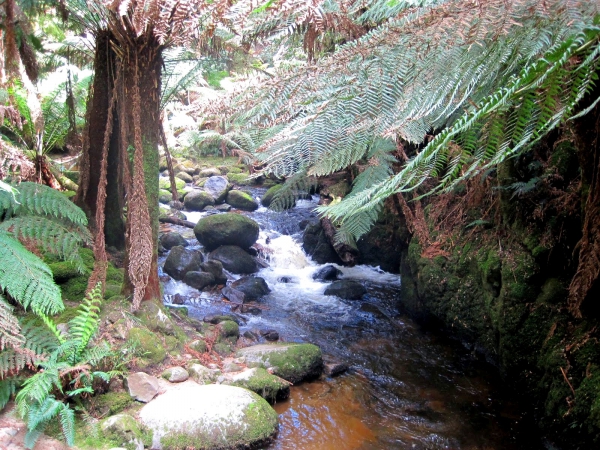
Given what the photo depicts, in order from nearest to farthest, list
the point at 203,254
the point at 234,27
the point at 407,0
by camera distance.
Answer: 1. the point at 234,27
2. the point at 407,0
3. the point at 203,254

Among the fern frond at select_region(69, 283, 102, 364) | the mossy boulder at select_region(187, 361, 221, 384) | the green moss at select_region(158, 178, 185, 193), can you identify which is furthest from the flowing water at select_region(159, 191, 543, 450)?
the green moss at select_region(158, 178, 185, 193)

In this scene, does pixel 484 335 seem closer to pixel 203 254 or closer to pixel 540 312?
pixel 540 312

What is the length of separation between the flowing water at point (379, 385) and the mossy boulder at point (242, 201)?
363cm

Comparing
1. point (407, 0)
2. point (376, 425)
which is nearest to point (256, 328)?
point (376, 425)

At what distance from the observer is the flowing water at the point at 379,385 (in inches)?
124

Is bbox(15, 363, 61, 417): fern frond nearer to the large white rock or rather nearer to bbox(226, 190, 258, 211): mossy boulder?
the large white rock

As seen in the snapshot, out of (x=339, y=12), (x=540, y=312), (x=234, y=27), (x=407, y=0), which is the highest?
(x=407, y=0)

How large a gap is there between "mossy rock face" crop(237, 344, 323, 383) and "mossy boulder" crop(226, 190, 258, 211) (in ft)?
19.3

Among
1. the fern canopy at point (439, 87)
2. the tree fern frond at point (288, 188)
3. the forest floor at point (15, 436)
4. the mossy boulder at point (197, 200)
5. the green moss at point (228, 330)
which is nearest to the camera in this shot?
the fern canopy at point (439, 87)

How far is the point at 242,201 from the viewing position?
9758 mm

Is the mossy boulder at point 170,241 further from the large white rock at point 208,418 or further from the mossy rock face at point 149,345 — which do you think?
the large white rock at point 208,418

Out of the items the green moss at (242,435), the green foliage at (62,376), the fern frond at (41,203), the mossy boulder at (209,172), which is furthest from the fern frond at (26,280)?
the mossy boulder at (209,172)

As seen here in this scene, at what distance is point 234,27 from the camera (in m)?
1.16

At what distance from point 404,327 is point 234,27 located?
4408 mm
